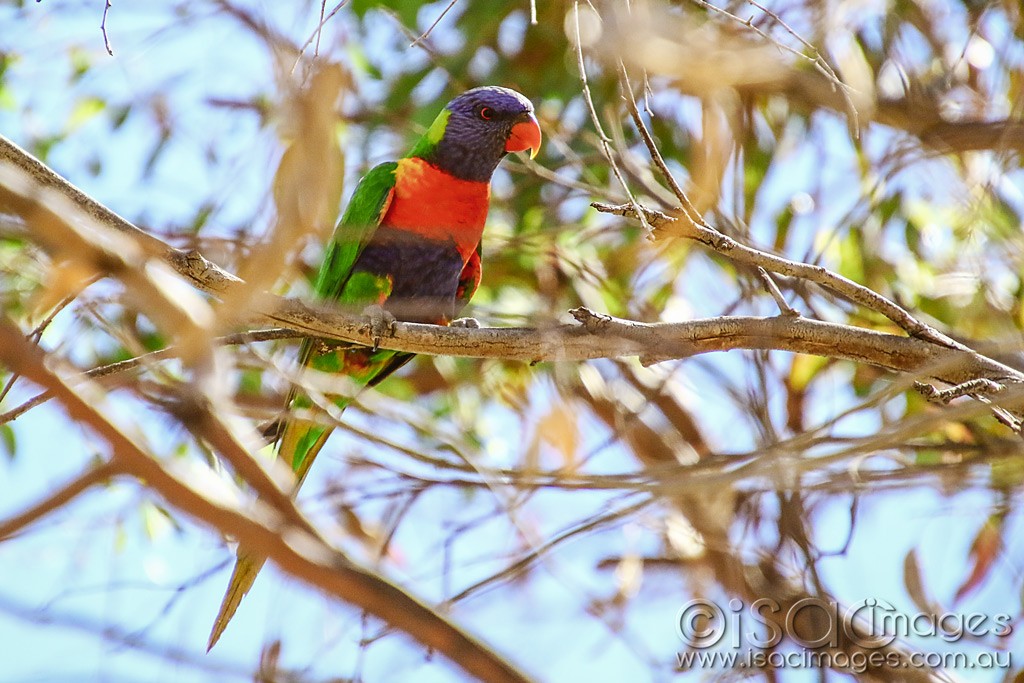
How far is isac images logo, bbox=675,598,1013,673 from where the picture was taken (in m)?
2.09

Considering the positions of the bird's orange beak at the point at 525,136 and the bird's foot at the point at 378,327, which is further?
the bird's orange beak at the point at 525,136

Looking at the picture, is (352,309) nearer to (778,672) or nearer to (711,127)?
(711,127)

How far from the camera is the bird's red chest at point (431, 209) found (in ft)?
8.35

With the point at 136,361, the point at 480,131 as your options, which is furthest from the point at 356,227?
the point at 136,361

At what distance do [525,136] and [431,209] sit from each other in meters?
0.38

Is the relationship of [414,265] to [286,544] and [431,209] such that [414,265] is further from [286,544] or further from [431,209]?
[286,544]

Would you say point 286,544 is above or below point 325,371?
below

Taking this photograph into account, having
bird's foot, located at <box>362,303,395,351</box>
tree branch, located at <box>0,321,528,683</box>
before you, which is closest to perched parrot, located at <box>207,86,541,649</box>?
bird's foot, located at <box>362,303,395,351</box>

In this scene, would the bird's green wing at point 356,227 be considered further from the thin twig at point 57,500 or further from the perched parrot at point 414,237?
the thin twig at point 57,500

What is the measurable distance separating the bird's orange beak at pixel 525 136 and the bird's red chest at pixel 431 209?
241 mm

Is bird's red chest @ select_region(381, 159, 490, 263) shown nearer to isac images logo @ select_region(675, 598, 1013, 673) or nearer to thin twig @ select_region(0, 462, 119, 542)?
isac images logo @ select_region(675, 598, 1013, 673)

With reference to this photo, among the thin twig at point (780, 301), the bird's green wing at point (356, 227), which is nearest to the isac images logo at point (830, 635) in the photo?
the thin twig at point (780, 301)

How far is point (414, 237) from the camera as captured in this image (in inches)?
101

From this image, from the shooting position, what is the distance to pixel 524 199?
315cm
